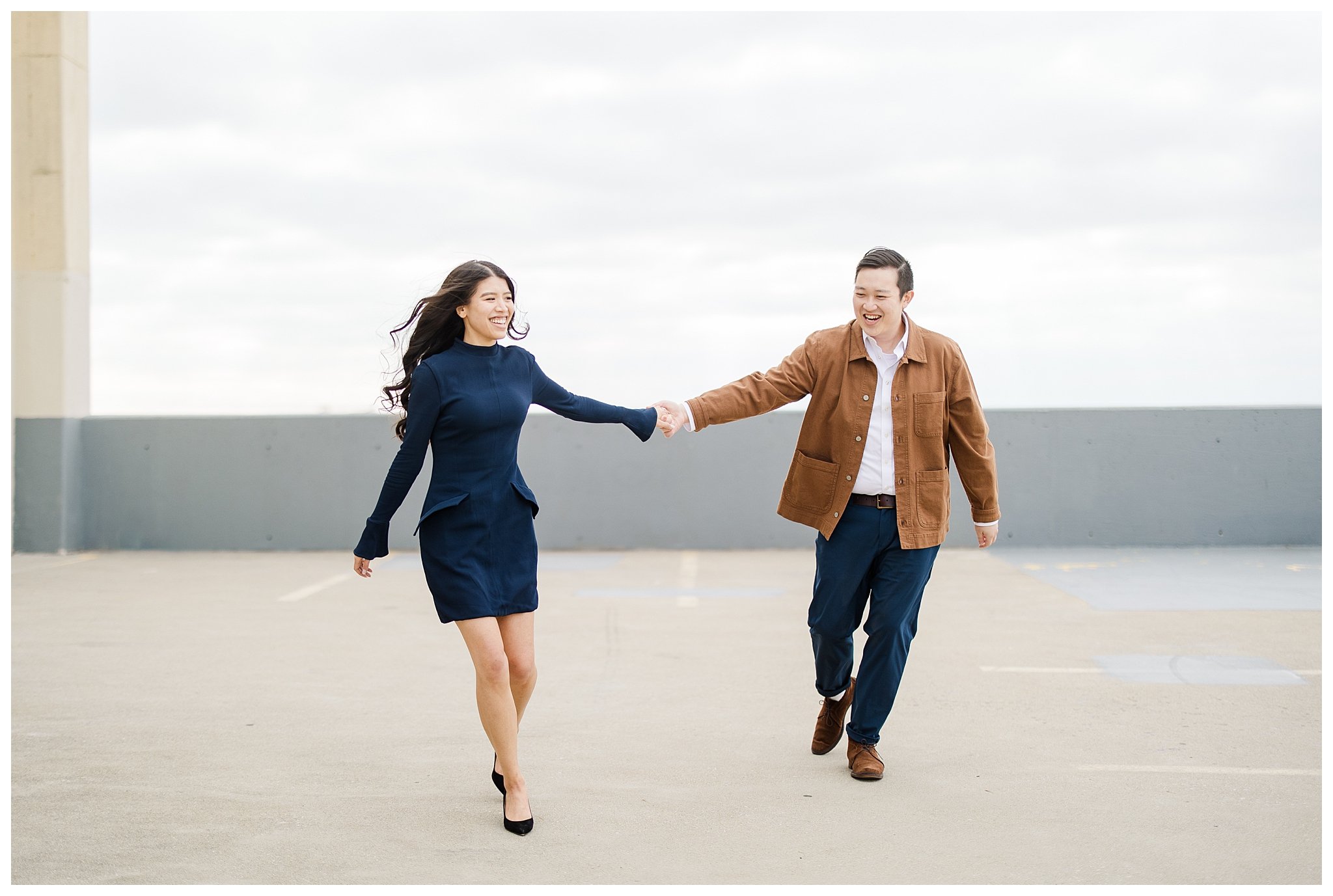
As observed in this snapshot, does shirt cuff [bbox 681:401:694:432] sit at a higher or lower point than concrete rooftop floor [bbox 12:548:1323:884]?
higher

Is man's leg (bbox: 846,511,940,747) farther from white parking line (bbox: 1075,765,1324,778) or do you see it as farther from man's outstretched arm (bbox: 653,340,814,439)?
white parking line (bbox: 1075,765,1324,778)

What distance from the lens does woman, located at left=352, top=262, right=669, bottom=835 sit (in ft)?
12.3

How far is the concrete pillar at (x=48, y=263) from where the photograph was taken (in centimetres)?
1063

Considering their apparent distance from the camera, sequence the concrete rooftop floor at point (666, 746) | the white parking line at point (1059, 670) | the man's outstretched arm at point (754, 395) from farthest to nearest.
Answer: the white parking line at point (1059, 670)
the man's outstretched arm at point (754, 395)
the concrete rooftop floor at point (666, 746)

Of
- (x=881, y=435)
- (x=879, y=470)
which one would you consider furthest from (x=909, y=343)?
(x=879, y=470)

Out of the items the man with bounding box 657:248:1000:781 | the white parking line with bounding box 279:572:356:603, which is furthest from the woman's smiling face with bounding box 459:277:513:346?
the white parking line with bounding box 279:572:356:603

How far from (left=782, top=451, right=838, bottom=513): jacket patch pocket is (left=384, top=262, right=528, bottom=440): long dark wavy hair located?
1.20 metres

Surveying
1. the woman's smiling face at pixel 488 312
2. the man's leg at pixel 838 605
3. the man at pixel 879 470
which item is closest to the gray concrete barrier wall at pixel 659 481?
the man's leg at pixel 838 605

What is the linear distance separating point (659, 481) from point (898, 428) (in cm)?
700

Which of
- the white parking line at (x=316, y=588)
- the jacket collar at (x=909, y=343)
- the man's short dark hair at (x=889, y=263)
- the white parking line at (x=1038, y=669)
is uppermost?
the man's short dark hair at (x=889, y=263)

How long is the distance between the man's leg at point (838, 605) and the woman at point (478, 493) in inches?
43.7

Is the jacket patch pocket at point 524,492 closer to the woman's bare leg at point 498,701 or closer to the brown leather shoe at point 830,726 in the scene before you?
the woman's bare leg at point 498,701

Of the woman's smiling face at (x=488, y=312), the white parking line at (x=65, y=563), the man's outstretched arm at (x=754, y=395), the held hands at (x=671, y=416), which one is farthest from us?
the white parking line at (x=65, y=563)

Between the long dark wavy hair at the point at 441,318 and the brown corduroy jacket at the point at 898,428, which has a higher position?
the long dark wavy hair at the point at 441,318
